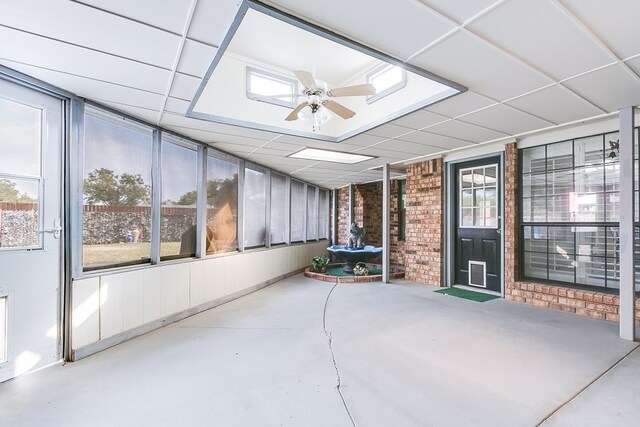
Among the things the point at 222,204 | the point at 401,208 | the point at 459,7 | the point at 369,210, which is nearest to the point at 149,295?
the point at 222,204

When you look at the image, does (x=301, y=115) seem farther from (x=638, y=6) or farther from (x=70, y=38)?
(x=638, y=6)

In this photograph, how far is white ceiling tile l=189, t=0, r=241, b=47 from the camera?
1.79 m

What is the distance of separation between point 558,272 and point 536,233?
64 cm

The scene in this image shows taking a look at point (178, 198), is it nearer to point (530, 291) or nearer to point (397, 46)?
point (397, 46)

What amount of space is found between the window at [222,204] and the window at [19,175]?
7.56ft

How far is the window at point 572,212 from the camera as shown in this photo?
165 inches

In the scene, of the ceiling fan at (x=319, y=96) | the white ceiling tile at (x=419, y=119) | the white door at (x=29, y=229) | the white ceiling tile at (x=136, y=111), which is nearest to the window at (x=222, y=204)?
the white ceiling tile at (x=136, y=111)

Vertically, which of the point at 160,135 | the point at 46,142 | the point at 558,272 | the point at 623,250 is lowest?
the point at 558,272

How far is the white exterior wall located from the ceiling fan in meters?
2.49

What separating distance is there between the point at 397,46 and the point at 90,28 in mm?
2068

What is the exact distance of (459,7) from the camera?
6.23ft

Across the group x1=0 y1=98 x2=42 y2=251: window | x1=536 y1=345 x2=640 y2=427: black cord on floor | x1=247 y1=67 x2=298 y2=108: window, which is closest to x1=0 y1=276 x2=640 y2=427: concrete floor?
x1=536 y1=345 x2=640 y2=427: black cord on floor

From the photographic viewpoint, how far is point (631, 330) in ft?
10.9

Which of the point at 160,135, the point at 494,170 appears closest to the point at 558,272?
the point at 494,170
